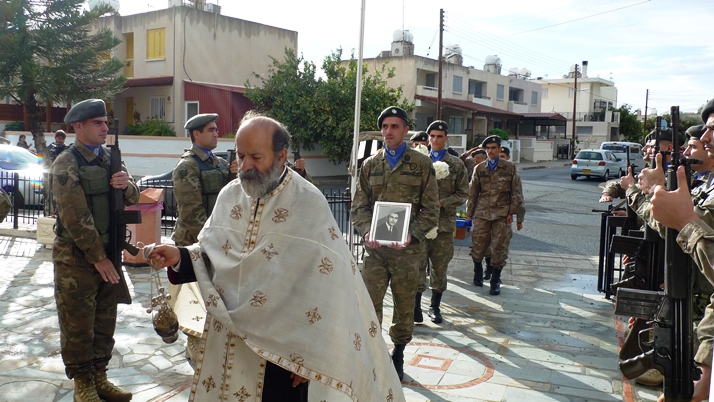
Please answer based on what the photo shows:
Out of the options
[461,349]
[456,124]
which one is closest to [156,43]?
[456,124]

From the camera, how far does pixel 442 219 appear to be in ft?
23.0

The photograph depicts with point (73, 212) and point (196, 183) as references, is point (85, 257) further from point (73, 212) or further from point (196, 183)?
point (196, 183)

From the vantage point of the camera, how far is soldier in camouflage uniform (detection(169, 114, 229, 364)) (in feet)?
16.5

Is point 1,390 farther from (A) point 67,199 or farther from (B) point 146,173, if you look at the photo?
(B) point 146,173

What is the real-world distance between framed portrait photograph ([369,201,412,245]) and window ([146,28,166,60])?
2543 centimetres

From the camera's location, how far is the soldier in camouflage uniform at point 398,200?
16.2 ft

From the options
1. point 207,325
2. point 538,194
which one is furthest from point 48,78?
point 538,194

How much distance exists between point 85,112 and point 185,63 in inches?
977

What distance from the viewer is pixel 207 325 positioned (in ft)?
9.54

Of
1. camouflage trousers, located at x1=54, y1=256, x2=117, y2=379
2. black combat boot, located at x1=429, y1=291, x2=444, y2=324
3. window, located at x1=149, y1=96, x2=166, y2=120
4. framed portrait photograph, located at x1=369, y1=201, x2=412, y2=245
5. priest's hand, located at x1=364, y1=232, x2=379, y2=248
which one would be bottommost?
black combat boot, located at x1=429, y1=291, x2=444, y2=324

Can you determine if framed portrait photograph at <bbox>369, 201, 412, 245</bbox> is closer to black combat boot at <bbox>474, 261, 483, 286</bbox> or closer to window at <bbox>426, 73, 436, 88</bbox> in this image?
black combat boot at <bbox>474, 261, 483, 286</bbox>

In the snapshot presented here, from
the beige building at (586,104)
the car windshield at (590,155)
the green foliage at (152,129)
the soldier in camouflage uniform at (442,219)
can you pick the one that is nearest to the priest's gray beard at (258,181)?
the soldier in camouflage uniform at (442,219)

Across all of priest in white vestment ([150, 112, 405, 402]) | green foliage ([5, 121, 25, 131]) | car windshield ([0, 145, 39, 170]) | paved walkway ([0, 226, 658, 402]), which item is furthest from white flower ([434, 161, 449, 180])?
green foliage ([5, 121, 25, 131])

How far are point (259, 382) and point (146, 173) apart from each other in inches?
881
